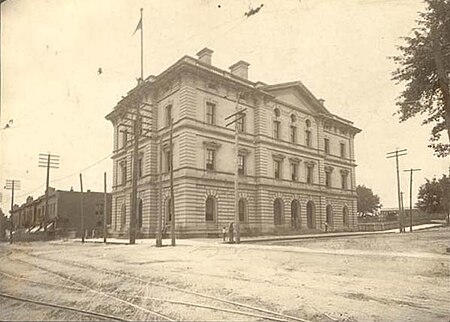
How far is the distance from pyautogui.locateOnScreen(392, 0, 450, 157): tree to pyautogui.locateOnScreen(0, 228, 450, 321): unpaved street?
Answer: 1880 millimetres

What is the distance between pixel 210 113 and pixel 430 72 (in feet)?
52.0

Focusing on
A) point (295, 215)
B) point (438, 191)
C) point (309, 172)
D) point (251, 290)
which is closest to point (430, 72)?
point (438, 191)

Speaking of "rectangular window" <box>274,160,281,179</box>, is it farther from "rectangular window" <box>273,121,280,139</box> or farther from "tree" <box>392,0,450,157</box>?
"tree" <box>392,0,450,157</box>

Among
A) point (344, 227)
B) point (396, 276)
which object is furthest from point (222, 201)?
point (396, 276)

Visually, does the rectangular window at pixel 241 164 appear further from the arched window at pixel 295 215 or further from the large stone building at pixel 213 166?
the arched window at pixel 295 215

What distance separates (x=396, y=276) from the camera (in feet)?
19.8

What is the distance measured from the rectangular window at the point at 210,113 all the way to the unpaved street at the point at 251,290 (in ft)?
40.3

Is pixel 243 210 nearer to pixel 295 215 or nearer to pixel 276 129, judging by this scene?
pixel 295 215

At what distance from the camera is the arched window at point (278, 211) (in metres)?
19.7

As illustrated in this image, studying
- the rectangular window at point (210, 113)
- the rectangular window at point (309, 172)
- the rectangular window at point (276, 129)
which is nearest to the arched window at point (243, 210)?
the rectangular window at point (276, 129)

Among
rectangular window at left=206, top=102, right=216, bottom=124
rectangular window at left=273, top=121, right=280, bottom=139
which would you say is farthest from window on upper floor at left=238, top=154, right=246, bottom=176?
rectangular window at left=206, top=102, right=216, bottom=124

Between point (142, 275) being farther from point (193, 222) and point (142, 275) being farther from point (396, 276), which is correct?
point (193, 222)

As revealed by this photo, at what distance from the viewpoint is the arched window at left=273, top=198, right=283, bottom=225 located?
19672 millimetres

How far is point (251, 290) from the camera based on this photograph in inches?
199
